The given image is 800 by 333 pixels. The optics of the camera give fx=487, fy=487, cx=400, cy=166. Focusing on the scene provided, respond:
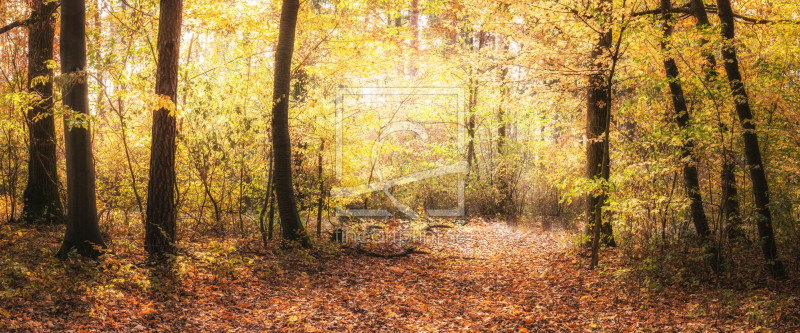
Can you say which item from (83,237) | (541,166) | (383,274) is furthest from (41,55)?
(541,166)

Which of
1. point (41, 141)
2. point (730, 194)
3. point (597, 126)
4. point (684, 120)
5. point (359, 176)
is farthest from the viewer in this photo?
point (359, 176)

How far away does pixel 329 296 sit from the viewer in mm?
7824

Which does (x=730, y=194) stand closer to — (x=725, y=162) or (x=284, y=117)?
(x=725, y=162)

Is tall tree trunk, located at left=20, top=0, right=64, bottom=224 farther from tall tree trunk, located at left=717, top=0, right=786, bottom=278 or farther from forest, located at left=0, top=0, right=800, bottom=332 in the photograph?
tall tree trunk, located at left=717, top=0, right=786, bottom=278

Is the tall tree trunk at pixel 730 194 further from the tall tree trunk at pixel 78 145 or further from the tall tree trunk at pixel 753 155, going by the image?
Result: the tall tree trunk at pixel 78 145

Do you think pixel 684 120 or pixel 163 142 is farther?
pixel 684 120

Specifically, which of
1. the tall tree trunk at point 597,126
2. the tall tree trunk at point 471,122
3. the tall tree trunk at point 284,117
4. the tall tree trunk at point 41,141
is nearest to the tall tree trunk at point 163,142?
the tall tree trunk at point 284,117

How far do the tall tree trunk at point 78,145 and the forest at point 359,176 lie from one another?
0.03 metres

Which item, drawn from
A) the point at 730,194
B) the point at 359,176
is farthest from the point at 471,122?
the point at 730,194

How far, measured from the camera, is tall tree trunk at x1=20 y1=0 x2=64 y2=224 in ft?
32.1

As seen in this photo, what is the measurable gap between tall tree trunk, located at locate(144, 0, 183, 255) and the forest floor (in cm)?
46

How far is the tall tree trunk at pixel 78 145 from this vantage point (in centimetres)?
709

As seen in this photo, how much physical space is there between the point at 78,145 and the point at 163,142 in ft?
3.75

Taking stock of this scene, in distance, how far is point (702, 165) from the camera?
813cm
